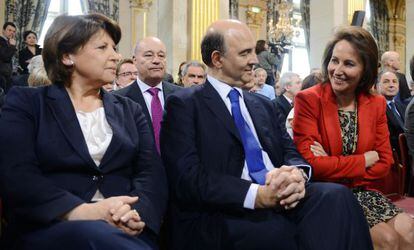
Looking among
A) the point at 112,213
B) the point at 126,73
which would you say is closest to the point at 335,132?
the point at 112,213

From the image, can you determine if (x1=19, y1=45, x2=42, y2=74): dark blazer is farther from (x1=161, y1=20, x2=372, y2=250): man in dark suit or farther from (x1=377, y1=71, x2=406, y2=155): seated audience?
(x1=161, y1=20, x2=372, y2=250): man in dark suit

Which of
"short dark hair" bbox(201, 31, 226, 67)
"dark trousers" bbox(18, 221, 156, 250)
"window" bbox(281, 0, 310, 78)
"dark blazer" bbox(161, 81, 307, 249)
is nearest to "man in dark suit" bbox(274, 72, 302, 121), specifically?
"short dark hair" bbox(201, 31, 226, 67)

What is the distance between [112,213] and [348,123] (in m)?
1.42

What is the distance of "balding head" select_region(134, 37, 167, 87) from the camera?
390 cm

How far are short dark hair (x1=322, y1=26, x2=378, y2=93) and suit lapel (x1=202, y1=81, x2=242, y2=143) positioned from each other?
0.78 meters

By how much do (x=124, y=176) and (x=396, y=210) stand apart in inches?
52.3

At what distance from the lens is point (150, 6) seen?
1438cm

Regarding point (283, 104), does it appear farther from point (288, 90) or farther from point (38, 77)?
point (38, 77)

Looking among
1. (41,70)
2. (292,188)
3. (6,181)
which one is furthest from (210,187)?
(41,70)

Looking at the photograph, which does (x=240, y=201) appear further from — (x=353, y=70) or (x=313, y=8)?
(x=313, y=8)

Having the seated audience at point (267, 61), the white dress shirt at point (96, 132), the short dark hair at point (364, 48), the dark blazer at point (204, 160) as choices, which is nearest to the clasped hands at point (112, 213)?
the white dress shirt at point (96, 132)

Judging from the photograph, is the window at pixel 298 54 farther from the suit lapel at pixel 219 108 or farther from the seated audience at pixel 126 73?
the suit lapel at pixel 219 108

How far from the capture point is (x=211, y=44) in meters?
2.67

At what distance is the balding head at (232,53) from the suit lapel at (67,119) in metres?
0.75
